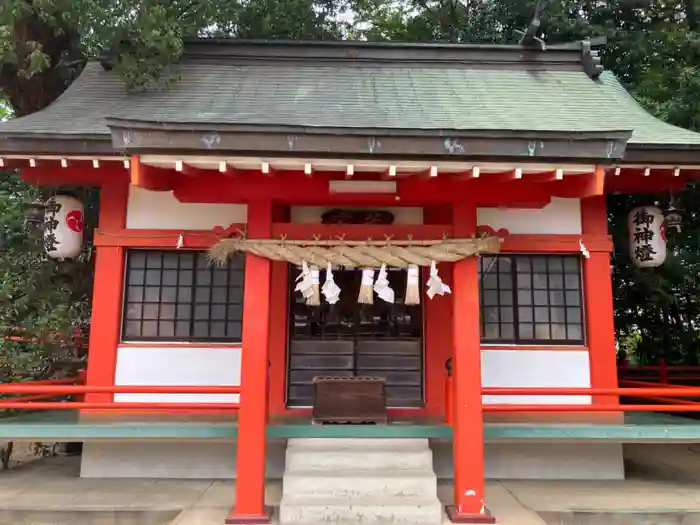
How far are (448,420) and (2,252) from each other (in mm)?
6575

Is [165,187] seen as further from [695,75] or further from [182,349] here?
[695,75]

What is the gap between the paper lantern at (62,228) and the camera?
6594 mm

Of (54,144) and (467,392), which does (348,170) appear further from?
(54,144)

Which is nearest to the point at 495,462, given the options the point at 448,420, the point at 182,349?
the point at 448,420

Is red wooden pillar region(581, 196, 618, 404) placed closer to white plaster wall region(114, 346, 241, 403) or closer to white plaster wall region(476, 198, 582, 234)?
white plaster wall region(476, 198, 582, 234)

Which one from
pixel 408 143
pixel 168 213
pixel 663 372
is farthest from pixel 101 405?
pixel 663 372

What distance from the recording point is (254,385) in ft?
16.3

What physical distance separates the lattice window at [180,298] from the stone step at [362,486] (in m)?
2.15

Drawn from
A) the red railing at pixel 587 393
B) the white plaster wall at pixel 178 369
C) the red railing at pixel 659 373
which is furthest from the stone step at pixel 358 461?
the red railing at pixel 659 373

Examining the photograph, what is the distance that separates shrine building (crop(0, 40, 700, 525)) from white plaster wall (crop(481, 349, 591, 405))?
0.02m

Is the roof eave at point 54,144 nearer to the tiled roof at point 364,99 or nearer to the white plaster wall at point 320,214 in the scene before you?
the tiled roof at point 364,99

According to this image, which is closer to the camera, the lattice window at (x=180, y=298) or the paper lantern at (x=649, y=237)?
the lattice window at (x=180, y=298)

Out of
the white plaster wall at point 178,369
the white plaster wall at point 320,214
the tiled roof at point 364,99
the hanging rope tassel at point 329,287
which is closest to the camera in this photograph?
the hanging rope tassel at point 329,287

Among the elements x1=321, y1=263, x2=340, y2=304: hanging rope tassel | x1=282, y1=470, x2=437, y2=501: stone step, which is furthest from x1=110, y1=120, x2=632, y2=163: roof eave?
x1=282, y1=470, x2=437, y2=501: stone step
